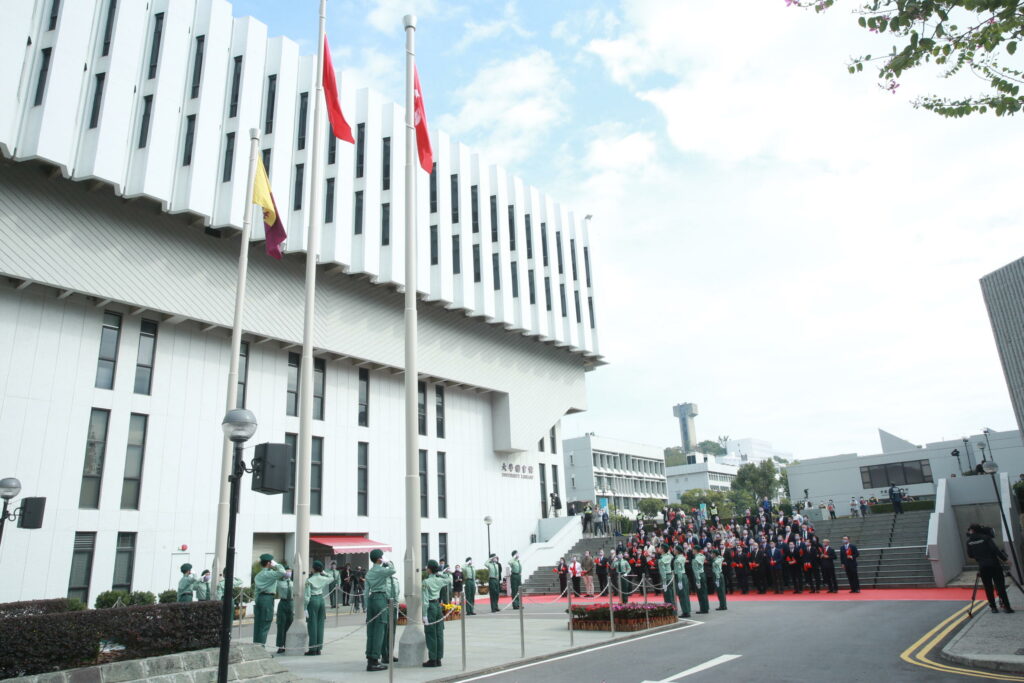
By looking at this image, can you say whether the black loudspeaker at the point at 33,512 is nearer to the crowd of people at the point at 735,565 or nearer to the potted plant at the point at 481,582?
the crowd of people at the point at 735,565

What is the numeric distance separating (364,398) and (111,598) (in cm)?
1414

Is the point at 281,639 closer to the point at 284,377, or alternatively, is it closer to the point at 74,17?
the point at 284,377

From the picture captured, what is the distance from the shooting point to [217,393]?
2734 centimetres

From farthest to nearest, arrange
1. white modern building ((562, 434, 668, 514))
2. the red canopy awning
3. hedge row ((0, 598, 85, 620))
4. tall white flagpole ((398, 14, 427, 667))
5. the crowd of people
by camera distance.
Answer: white modern building ((562, 434, 668, 514)) → the red canopy awning → the crowd of people → hedge row ((0, 598, 85, 620)) → tall white flagpole ((398, 14, 427, 667))

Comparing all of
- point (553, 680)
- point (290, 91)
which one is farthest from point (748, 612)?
point (290, 91)

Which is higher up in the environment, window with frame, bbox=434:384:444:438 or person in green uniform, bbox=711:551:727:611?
window with frame, bbox=434:384:444:438

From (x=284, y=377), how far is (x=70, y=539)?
1011 cm

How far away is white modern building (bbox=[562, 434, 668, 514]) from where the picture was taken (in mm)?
83000


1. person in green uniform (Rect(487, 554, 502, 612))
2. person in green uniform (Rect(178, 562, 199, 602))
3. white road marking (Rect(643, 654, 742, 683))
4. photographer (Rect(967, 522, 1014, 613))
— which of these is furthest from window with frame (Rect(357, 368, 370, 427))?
photographer (Rect(967, 522, 1014, 613))

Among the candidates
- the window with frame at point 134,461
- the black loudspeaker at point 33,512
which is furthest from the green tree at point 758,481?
the black loudspeaker at point 33,512

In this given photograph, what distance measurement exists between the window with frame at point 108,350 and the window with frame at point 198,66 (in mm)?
9061

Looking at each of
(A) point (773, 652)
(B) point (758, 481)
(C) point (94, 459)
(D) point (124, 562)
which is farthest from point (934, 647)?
(B) point (758, 481)

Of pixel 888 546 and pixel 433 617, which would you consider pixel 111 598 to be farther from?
pixel 888 546

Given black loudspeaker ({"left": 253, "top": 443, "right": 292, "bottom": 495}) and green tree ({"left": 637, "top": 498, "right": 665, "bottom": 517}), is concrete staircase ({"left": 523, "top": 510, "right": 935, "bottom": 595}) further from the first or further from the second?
green tree ({"left": 637, "top": 498, "right": 665, "bottom": 517})
